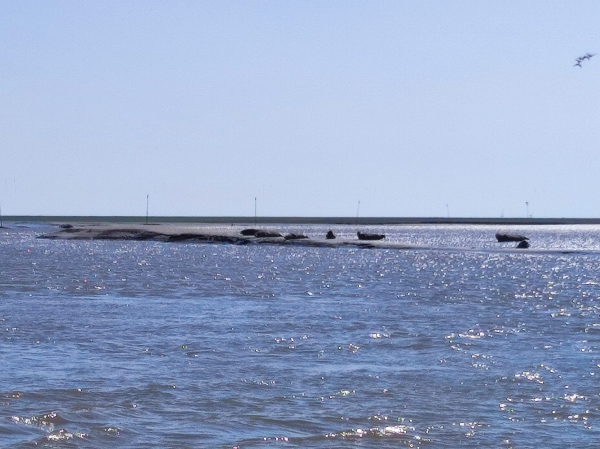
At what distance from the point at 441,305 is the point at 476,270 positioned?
24.9 meters

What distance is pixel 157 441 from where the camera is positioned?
13.7 m

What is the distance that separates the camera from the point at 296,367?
19.9 meters

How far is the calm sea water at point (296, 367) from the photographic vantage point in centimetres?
1449

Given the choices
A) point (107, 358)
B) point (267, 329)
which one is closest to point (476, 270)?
point (267, 329)

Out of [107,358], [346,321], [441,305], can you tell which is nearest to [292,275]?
[441,305]

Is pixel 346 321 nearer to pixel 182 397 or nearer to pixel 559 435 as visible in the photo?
pixel 182 397

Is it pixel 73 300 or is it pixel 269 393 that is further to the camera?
pixel 73 300

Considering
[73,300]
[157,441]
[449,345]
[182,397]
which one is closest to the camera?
[157,441]

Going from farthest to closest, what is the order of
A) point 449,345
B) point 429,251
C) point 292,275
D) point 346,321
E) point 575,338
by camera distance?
point 429,251, point 292,275, point 346,321, point 575,338, point 449,345

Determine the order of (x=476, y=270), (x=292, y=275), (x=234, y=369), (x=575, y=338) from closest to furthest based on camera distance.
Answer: (x=234, y=369) → (x=575, y=338) → (x=292, y=275) → (x=476, y=270)

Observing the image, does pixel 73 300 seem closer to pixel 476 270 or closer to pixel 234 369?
pixel 234 369

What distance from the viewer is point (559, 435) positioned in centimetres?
1441

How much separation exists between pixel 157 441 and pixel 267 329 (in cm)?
1279

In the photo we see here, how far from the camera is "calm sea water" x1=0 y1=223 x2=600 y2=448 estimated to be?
1449 cm
